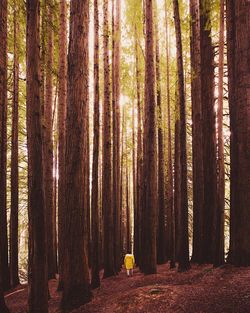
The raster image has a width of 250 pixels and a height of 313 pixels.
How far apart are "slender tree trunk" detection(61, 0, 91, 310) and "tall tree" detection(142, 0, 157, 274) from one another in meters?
2.53

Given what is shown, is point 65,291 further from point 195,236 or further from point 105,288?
point 195,236

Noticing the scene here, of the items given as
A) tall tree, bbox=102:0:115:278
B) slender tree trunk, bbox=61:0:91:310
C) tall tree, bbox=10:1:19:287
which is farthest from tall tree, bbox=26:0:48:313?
tall tree, bbox=10:1:19:287

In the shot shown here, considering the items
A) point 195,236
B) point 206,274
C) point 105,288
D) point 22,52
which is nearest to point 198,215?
point 195,236

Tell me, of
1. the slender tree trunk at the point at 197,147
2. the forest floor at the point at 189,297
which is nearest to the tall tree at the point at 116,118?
the slender tree trunk at the point at 197,147

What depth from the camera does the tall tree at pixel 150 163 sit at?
832cm

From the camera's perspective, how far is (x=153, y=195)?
838 centimetres

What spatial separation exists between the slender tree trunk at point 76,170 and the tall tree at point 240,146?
8.87 feet

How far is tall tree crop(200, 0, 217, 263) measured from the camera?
857 centimetres

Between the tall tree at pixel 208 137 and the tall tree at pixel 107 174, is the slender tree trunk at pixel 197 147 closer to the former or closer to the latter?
the tall tree at pixel 208 137

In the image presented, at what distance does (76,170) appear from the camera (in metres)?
5.98

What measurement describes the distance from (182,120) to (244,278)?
417cm

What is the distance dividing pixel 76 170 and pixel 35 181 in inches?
31.0

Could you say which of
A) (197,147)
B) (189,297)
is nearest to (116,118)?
(197,147)

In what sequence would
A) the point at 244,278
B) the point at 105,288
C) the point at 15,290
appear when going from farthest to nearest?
1. the point at 15,290
2. the point at 105,288
3. the point at 244,278
